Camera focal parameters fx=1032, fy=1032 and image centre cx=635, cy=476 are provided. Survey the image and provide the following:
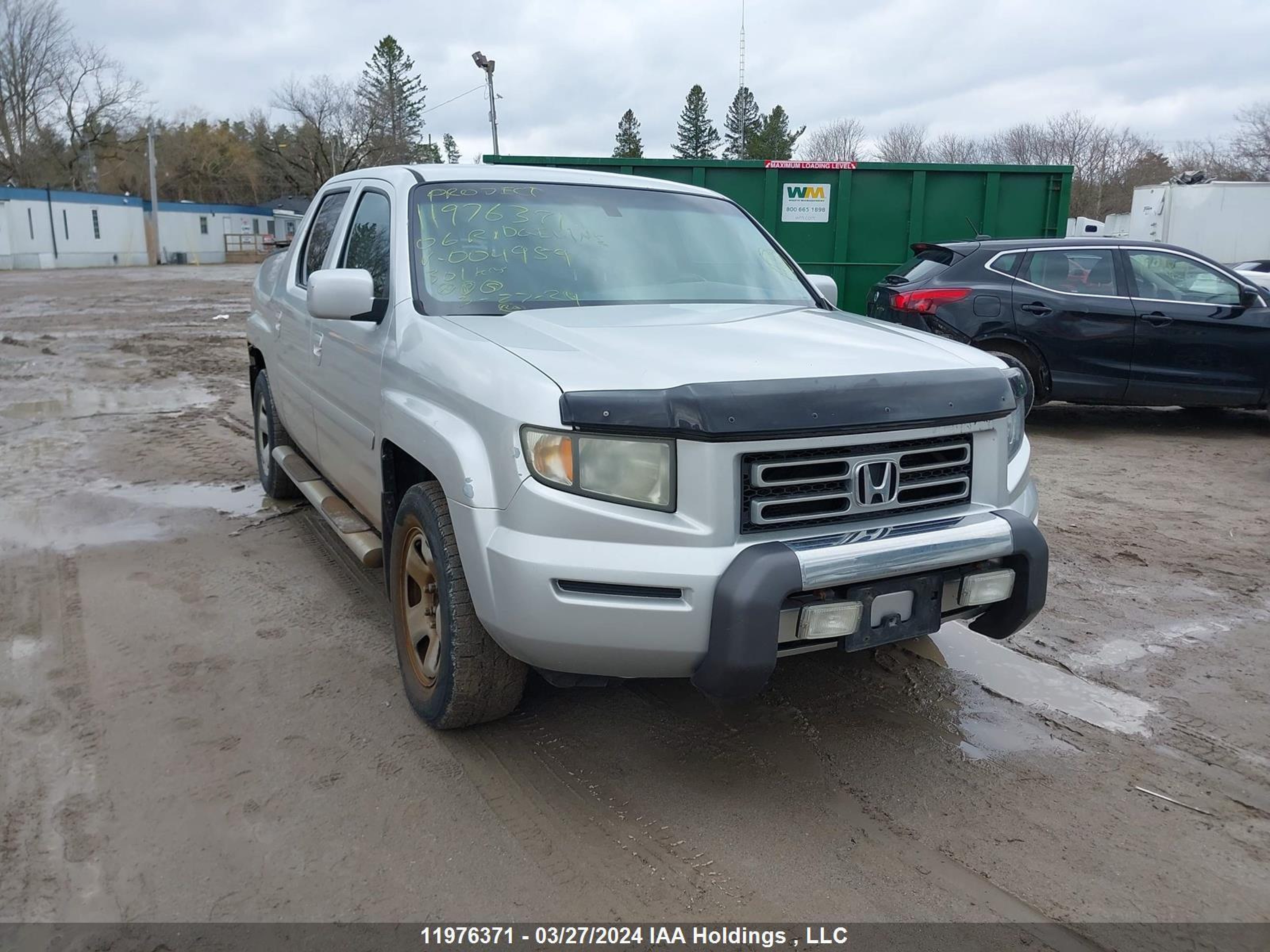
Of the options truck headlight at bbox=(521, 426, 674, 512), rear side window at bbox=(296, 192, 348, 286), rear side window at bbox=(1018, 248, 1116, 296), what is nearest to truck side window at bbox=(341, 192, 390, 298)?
rear side window at bbox=(296, 192, 348, 286)

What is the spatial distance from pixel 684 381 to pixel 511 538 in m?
0.63

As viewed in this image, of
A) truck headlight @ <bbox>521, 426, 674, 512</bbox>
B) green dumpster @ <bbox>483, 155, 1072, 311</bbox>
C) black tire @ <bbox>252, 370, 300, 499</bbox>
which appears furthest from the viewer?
green dumpster @ <bbox>483, 155, 1072, 311</bbox>

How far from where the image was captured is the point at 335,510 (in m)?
4.66

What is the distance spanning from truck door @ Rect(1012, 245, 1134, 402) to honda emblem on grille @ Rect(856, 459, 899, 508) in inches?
247

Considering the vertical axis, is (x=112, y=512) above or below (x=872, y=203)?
below

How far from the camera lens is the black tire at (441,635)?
312 cm

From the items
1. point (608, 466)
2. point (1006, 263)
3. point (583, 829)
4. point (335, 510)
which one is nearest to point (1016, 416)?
point (608, 466)

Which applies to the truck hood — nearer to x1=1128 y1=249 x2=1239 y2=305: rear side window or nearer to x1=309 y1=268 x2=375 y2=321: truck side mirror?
x1=309 y1=268 x2=375 y2=321: truck side mirror

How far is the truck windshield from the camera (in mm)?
3775

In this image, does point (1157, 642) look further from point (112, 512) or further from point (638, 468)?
point (112, 512)

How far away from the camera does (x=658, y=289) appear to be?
4.01 m

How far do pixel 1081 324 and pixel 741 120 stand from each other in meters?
85.8
